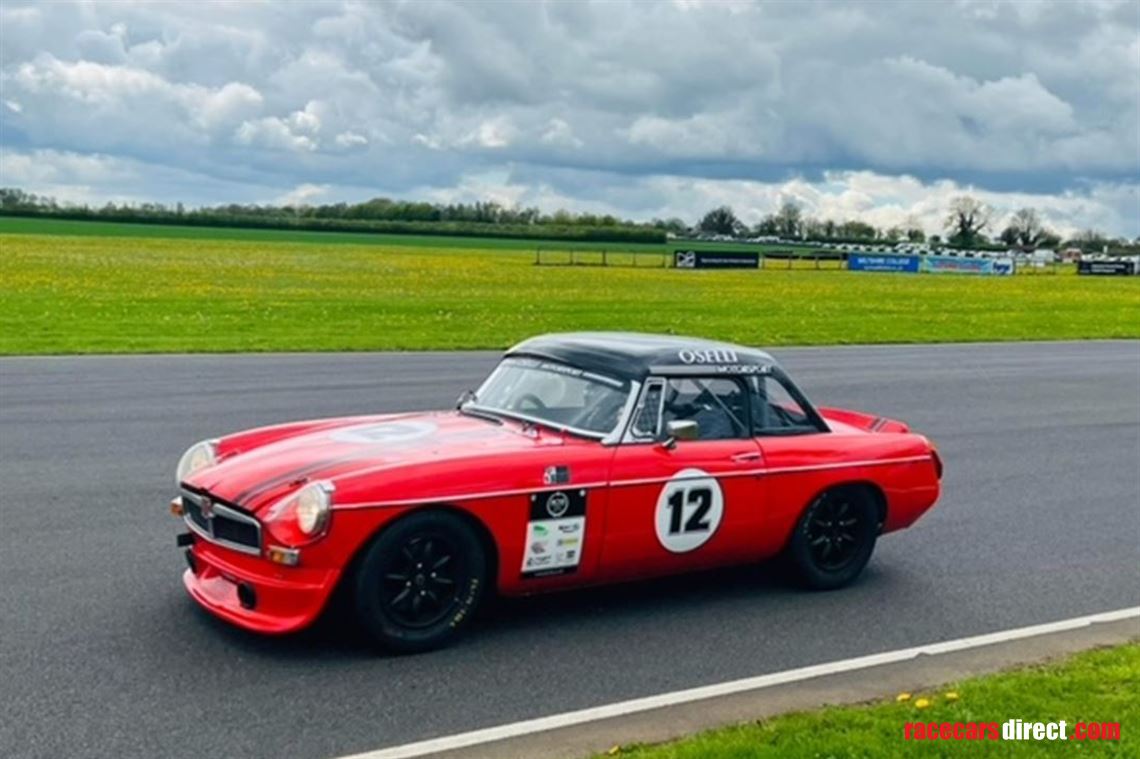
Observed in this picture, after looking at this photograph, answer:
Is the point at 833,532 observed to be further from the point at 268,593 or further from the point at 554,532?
the point at 268,593

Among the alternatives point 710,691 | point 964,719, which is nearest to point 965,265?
point 710,691

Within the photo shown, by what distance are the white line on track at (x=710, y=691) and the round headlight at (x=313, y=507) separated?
1.07 metres

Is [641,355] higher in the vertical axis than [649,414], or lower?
higher

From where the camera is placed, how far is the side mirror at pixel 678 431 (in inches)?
238

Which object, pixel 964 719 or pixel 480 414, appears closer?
pixel 964 719

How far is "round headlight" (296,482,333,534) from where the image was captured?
5023mm

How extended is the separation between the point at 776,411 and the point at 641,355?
0.95 metres

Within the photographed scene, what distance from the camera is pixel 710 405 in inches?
257

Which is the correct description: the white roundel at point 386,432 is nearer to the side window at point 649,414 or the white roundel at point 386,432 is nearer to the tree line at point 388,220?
the side window at point 649,414

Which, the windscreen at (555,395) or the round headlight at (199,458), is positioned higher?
the windscreen at (555,395)

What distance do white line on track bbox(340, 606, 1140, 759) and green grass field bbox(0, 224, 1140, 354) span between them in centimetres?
1554

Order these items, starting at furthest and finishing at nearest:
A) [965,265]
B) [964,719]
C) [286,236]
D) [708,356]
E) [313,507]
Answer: [286,236] < [965,265] < [708,356] < [313,507] < [964,719]

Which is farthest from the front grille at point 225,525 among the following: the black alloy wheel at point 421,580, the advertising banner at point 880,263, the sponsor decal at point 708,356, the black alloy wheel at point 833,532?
the advertising banner at point 880,263

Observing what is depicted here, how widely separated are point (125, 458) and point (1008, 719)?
7475 mm
